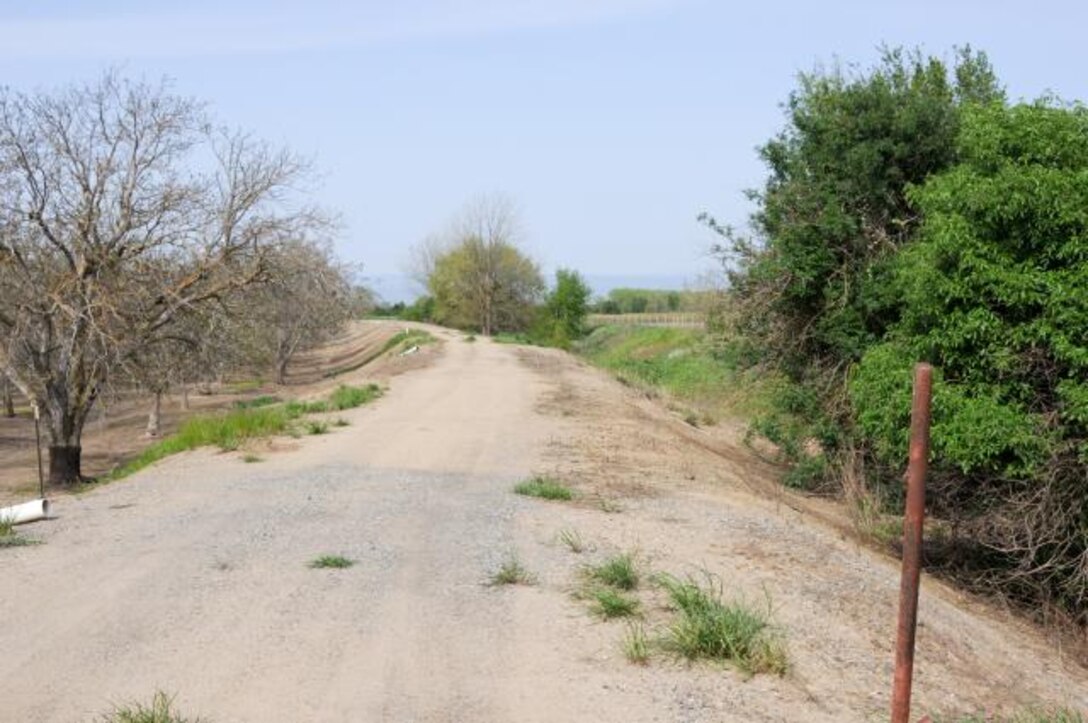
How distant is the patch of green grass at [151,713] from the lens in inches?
210

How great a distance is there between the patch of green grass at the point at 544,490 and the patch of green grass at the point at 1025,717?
5939mm

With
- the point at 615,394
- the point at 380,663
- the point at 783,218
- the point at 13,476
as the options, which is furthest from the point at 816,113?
the point at 13,476

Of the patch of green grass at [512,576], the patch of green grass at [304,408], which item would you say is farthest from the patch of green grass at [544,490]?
the patch of green grass at [304,408]

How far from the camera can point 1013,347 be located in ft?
37.9

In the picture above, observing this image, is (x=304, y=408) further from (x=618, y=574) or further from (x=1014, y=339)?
(x=618, y=574)

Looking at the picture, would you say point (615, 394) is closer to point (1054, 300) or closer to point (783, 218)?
point (783, 218)

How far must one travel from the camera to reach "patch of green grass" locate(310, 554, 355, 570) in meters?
8.66

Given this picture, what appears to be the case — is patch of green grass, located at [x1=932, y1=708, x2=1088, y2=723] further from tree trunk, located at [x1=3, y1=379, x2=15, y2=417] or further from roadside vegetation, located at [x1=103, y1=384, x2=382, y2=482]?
tree trunk, located at [x1=3, y1=379, x2=15, y2=417]

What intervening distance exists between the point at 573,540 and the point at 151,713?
479 centimetres

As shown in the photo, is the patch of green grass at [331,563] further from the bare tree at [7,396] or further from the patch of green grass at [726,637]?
the bare tree at [7,396]

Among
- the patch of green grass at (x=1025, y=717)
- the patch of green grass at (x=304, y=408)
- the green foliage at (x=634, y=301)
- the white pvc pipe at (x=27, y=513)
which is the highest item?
the green foliage at (x=634, y=301)

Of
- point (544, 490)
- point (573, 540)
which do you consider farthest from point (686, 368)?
point (573, 540)

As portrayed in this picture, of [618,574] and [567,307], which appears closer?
[618,574]

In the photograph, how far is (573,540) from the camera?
9.62 meters
